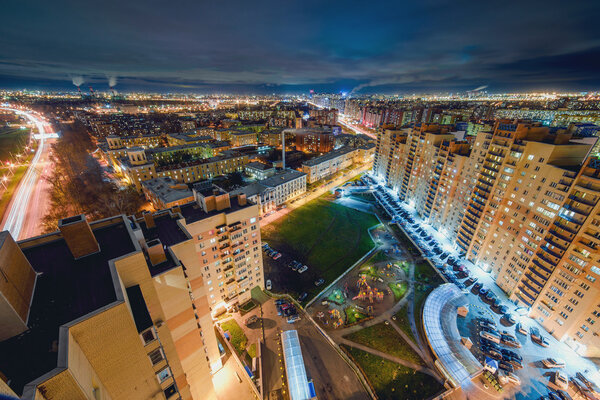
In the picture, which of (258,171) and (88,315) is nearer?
(88,315)

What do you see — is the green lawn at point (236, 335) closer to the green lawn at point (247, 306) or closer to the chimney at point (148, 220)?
the green lawn at point (247, 306)

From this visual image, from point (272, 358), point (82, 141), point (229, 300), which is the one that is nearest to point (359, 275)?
point (272, 358)

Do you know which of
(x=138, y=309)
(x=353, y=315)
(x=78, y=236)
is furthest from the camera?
(x=353, y=315)

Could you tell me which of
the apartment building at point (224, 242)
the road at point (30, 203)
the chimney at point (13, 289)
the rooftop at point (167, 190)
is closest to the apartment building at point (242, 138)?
the rooftop at point (167, 190)

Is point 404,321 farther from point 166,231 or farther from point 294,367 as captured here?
point 166,231

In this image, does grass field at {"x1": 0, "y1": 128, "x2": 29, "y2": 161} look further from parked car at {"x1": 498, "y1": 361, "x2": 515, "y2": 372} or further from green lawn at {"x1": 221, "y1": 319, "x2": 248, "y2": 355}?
parked car at {"x1": 498, "y1": 361, "x2": 515, "y2": 372}

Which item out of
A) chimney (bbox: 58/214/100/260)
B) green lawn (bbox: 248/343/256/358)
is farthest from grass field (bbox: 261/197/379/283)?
chimney (bbox: 58/214/100/260)

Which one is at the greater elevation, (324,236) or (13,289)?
(13,289)

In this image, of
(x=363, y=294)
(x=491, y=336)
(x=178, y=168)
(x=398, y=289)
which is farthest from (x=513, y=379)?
(x=178, y=168)
